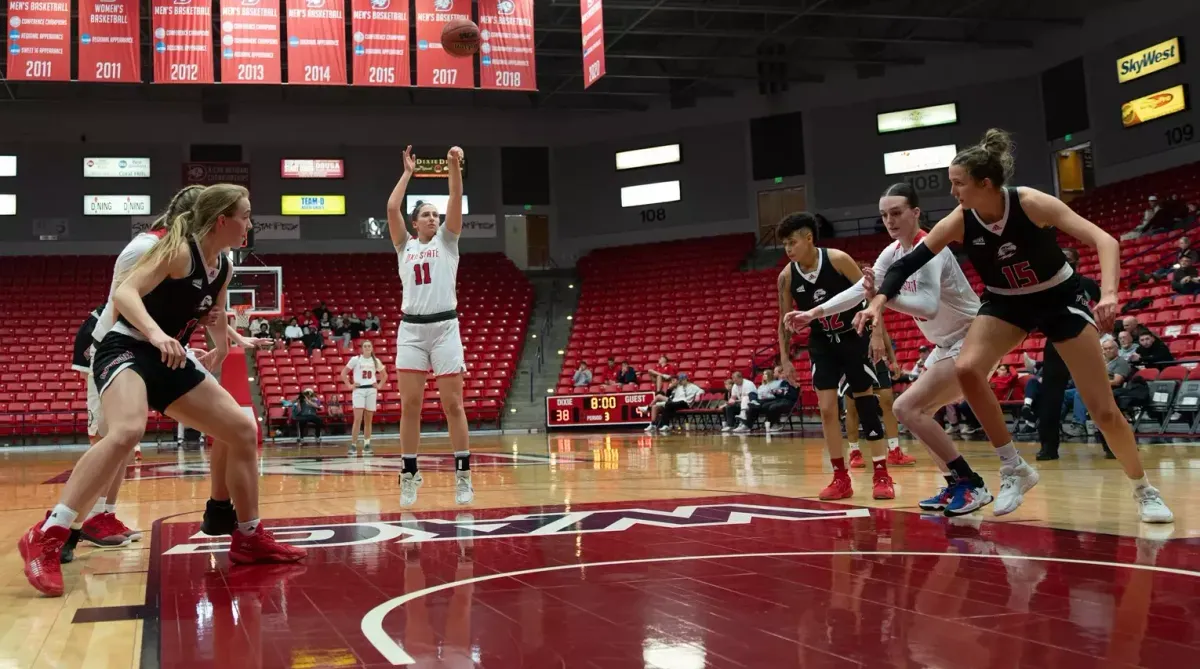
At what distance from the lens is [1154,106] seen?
2136 centimetres

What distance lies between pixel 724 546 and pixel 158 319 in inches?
103

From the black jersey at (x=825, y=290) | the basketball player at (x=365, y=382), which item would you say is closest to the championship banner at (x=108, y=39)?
the basketball player at (x=365, y=382)

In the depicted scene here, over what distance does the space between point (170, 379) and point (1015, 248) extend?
3852 mm

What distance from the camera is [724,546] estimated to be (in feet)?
13.9

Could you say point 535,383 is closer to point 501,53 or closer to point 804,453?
point 501,53

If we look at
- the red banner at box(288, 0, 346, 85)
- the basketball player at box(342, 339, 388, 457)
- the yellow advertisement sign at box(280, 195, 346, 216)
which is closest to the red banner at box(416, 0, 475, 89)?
the red banner at box(288, 0, 346, 85)

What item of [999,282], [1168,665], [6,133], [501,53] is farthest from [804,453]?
[6,133]

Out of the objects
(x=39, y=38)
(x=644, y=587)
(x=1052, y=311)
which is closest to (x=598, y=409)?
(x=39, y=38)

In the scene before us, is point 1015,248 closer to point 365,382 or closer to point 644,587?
point 644,587

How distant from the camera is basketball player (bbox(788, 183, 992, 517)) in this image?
5094mm

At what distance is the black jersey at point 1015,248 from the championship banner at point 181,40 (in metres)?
12.2

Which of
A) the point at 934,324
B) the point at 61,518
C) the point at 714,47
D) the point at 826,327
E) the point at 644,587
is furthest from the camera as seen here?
the point at 714,47

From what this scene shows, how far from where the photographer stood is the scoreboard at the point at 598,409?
19656 millimetres

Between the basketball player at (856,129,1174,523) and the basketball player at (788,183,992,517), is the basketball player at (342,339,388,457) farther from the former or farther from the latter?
the basketball player at (856,129,1174,523)
